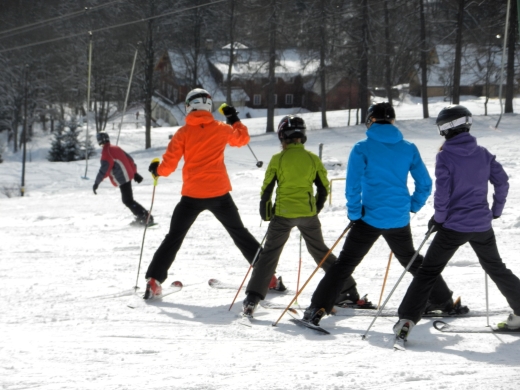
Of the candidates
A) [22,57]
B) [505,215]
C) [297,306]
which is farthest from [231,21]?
[297,306]

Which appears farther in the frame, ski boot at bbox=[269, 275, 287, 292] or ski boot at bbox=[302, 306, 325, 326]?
ski boot at bbox=[269, 275, 287, 292]

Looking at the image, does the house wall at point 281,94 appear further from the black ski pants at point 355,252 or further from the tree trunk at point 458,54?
the black ski pants at point 355,252

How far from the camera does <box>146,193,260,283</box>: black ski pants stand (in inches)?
213

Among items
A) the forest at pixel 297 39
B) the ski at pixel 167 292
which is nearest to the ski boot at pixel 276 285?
the ski at pixel 167 292

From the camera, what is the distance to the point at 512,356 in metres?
3.81

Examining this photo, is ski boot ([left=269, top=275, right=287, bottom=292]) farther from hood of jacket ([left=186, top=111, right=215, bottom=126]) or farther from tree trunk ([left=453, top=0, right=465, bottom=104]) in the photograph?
tree trunk ([left=453, top=0, right=465, bottom=104])

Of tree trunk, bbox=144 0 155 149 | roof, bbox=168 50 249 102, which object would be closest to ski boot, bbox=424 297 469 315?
tree trunk, bbox=144 0 155 149

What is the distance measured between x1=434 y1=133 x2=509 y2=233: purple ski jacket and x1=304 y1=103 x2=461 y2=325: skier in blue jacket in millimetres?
390

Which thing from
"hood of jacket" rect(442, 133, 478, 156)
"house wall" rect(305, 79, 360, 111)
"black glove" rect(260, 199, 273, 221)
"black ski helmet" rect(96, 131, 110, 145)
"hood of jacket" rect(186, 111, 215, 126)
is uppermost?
"house wall" rect(305, 79, 360, 111)

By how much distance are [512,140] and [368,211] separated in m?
21.1

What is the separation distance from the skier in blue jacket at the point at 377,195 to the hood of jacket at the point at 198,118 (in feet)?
4.84

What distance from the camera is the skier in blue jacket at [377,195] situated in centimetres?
432

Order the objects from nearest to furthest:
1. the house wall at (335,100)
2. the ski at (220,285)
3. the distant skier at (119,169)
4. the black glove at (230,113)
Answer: the black glove at (230,113) < the ski at (220,285) < the distant skier at (119,169) < the house wall at (335,100)

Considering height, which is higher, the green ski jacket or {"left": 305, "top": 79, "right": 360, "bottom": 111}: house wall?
{"left": 305, "top": 79, "right": 360, "bottom": 111}: house wall
